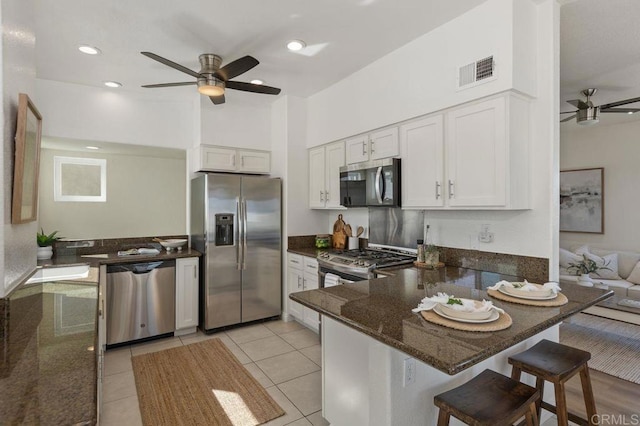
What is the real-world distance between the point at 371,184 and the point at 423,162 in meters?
0.60

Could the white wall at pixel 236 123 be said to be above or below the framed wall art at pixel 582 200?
above

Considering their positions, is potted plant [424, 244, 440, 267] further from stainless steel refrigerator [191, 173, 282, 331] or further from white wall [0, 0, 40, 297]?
white wall [0, 0, 40, 297]

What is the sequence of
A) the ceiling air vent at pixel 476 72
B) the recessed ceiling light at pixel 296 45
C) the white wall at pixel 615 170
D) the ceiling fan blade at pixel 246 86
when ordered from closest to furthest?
the ceiling air vent at pixel 476 72, the recessed ceiling light at pixel 296 45, the ceiling fan blade at pixel 246 86, the white wall at pixel 615 170

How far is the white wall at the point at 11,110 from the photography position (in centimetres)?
145

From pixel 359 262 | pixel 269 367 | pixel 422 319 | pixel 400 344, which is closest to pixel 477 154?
pixel 359 262

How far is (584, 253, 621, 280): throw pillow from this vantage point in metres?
4.48

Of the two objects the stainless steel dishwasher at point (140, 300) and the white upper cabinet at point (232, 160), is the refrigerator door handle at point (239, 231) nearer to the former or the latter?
the white upper cabinet at point (232, 160)

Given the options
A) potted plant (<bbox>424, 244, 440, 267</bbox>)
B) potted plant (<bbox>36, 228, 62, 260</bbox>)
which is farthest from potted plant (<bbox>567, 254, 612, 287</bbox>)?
potted plant (<bbox>36, 228, 62, 260</bbox>)

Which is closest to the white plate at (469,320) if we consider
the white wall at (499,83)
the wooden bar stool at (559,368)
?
the wooden bar stool at (559,368)

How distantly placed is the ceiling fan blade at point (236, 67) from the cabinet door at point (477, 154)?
5.25 feet

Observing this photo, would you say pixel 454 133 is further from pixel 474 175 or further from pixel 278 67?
pixel 278 67

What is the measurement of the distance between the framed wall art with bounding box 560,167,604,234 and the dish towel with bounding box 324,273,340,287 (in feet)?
15.0

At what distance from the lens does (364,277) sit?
2980 mm

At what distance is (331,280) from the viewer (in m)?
3.33
